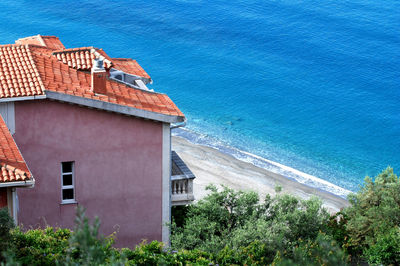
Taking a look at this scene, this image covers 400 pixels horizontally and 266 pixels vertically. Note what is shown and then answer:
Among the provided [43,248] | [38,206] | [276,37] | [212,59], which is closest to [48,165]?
[38,206]

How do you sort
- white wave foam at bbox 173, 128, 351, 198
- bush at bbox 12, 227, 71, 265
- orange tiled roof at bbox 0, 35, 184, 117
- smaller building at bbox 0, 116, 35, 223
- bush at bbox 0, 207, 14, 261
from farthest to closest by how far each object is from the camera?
white wave foam at bbox 173, 128, 351, 198, orange tiled roof at bbox 0, 35, 184, 117, smaller building at bbox 0, 116, 35, 223, bush at bbox 12, 227, 71, 265, bush at bbox 0, 207, 14, 261

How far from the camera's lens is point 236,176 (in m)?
36.9

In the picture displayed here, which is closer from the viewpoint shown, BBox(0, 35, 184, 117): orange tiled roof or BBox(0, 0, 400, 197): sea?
BBox(0, 35, 184, 117): orange tiled roof

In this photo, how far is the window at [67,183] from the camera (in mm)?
20922

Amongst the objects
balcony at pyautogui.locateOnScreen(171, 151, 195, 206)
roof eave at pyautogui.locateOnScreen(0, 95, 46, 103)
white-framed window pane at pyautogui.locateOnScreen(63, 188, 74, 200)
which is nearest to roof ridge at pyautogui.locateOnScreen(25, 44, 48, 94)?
roof eave at pyautogui.locateOnScreen(0, 95, 46, 103)

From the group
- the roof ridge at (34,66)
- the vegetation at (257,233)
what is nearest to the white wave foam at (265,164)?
the vegetation at (257,233)

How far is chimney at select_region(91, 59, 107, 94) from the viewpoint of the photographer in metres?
20.7

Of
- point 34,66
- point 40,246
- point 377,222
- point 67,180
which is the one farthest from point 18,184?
point 377,222

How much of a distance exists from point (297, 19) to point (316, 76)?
15085 millimetres

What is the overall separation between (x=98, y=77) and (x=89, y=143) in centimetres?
236

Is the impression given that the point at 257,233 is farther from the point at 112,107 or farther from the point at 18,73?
the point at 18,73

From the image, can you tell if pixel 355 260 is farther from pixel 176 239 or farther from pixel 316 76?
pixel 316 76

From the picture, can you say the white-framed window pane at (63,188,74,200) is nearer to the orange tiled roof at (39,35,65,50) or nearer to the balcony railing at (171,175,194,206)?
the balcony railing at (171,175,194,206)

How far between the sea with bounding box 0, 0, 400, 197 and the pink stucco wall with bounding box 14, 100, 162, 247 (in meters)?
19.2
